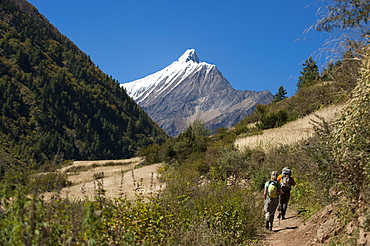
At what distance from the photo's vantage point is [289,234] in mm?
9031

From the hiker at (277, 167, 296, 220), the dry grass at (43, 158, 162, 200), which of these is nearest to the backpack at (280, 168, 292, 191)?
the hiker at (277, 167, 296, 220)

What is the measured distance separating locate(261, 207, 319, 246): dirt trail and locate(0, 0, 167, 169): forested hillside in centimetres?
6853

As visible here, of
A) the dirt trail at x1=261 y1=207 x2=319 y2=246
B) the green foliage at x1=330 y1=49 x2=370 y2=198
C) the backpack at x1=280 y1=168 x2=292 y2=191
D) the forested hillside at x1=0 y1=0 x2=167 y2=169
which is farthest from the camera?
the forested hillside at x1=0 y1=0 x2=167 y2=169

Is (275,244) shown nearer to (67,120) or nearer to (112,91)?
(67,120)

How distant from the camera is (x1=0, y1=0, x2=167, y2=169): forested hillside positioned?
85.9 m

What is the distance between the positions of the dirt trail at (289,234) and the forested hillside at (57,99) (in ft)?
225

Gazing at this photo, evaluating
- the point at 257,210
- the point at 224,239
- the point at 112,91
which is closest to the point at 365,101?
the point at 224,239

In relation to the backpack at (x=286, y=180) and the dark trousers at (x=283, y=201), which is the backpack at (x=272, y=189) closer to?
the backpack at (x=286, y=180)

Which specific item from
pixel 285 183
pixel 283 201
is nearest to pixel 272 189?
pixel 285 183

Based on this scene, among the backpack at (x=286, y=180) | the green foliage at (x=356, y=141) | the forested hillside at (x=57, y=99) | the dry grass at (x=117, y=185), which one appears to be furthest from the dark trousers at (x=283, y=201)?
the forested hillside at (x=57, y=99)

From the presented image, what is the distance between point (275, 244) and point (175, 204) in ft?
7.76

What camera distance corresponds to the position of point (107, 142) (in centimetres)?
11094

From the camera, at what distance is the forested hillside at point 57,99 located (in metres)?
Answer: 85.9

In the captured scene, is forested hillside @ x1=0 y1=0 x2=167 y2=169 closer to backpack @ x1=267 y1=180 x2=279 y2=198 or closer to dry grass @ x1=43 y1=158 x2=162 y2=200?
dry grass @ x1=43 y1=158 x2=162 y2=200
